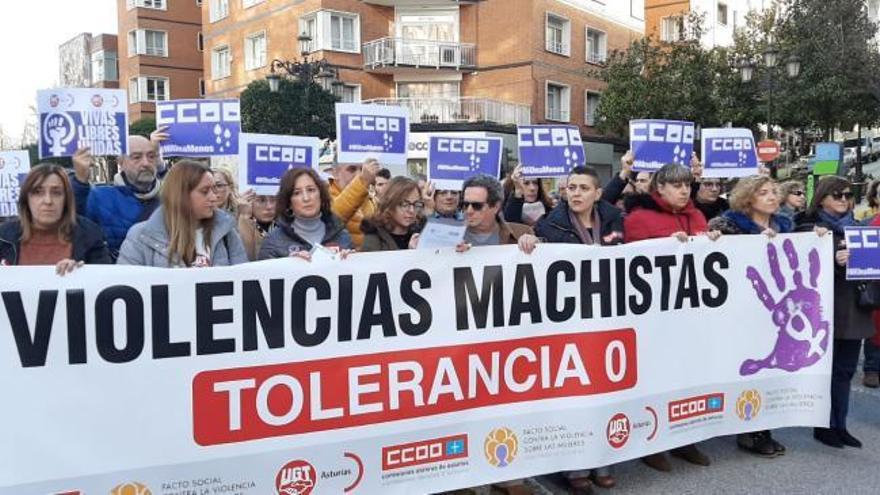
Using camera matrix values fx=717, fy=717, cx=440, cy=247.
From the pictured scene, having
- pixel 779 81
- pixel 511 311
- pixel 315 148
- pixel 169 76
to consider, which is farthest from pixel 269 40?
pixel 511 311

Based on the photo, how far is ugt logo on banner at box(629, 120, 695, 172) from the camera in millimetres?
5742

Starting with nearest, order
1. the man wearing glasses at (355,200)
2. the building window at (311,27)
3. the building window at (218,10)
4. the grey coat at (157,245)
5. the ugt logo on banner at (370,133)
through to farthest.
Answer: the grey coat at (157,245) < the man wearing glasses at (355,200) < the ugt logo on banner at (370,133) < the building window at (311,27) < the building window at (218,10)

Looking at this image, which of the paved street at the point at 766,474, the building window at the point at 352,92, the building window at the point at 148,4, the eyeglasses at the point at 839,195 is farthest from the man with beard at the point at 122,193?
the building window at the point at 148,4

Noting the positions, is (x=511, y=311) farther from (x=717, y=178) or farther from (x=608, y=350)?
(x=717, y=178)

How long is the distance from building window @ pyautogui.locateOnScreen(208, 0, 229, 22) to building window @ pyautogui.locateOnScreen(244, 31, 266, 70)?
2.47 meters

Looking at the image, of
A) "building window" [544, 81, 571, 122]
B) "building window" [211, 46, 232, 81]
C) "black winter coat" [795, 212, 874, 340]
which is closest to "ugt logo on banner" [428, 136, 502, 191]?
"black winter coat" [795, 212, 874, 340]

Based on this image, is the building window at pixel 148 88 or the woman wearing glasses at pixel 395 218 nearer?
the woman wearing glasses at pixel 395 218

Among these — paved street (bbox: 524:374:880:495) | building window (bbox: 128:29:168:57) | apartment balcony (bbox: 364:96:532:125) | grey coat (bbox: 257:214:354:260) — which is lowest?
paved street (bbox: 524:374:880:495)

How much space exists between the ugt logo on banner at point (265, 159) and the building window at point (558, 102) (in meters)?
24.0

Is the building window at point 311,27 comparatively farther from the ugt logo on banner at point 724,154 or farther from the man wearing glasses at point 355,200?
the man wearing glasses at point 355,200

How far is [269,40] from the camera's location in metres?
30.1

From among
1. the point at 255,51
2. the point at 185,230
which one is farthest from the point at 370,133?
the point at 255,51

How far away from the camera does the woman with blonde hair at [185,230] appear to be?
3.45 metres

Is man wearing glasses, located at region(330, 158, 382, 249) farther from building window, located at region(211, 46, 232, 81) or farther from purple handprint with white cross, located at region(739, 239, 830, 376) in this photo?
building window, located at region(211, 46, 232, 81)
